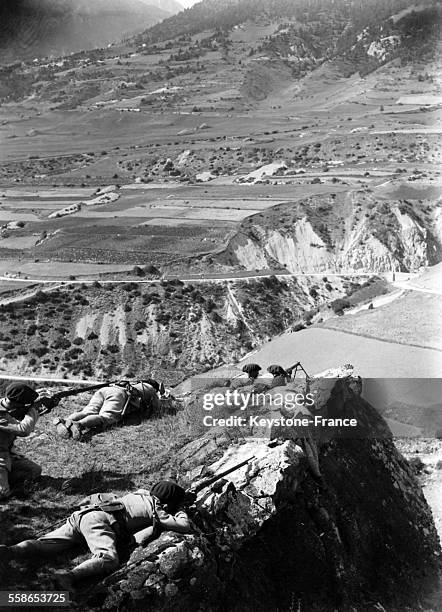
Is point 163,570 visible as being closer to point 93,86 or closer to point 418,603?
point 418,603

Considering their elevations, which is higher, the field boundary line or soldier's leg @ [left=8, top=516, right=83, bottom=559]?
soldier's leg @ [left=8, top=516, right=83, bottom=559]

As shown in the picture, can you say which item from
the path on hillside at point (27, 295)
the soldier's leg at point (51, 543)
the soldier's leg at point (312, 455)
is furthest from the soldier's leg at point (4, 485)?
the path on hillside at point (27, 295)

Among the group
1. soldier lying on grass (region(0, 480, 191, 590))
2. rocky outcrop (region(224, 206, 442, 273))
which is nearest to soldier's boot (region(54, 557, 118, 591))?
soldier lying on grass (region(0, 480, 191, 590))

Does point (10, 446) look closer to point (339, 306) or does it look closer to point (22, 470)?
point (22, 470)

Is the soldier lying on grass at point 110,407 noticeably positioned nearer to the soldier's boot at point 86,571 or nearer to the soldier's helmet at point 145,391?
the soldier's helmet at point 145,391

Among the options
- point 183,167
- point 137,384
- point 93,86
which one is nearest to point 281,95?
point 93,86

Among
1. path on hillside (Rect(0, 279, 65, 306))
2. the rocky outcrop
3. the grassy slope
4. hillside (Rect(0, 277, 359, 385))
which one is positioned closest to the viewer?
the grassy slope

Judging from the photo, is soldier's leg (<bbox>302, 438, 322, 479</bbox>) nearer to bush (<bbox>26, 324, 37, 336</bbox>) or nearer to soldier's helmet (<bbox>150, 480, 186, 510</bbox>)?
soldier's helmet (<bbox>150, 480, 186, 510</bbox>)
